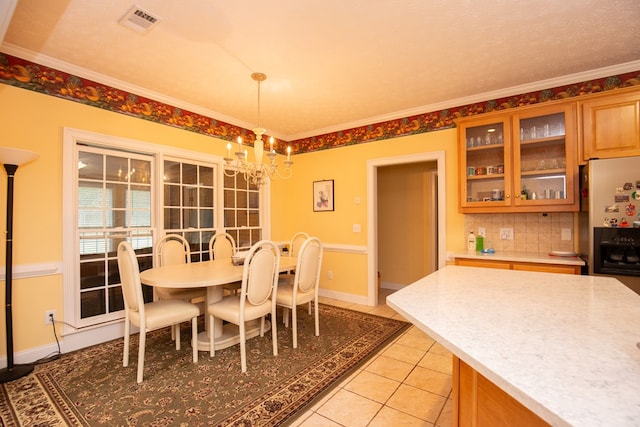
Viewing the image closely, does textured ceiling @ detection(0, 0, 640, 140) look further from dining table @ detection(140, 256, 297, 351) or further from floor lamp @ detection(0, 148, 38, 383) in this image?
dining table @ detection(140, 256, 297, 351)

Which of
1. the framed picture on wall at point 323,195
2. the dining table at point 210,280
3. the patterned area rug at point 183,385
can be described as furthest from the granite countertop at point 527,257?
the framed picture on wall at point 323,195

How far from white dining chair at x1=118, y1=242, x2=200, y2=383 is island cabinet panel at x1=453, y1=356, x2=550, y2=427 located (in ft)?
6.72

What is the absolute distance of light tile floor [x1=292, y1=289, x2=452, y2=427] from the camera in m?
1.82

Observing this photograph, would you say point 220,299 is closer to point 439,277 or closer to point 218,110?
point 439,277

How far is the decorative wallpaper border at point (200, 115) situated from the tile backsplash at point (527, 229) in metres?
1.19

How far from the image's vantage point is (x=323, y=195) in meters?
4.71

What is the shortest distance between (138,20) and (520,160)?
3.53 m

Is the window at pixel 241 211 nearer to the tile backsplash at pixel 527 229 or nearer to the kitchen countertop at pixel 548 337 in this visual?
the tile backsplash at pixel 527 229

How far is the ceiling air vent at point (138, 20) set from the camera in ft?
6.53

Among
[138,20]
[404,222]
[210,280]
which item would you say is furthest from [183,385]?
[404,222]

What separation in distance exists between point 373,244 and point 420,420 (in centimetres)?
256

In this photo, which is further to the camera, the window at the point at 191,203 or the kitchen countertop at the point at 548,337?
the window at the point at 191,203

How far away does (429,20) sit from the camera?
2096mm

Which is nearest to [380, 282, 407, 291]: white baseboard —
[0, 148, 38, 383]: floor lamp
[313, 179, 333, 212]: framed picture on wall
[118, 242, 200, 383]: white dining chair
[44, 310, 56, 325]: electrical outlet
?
[313, 179, 333, 212]: framed picture on wall
